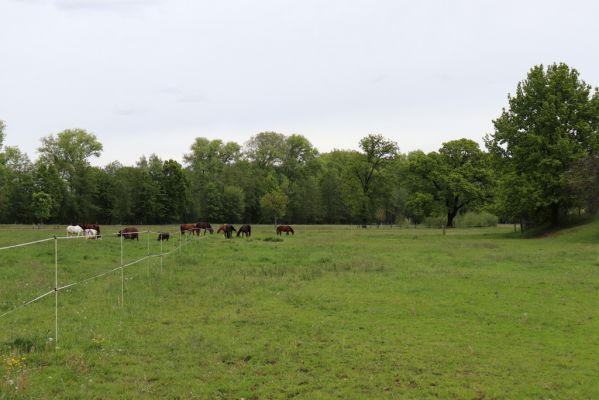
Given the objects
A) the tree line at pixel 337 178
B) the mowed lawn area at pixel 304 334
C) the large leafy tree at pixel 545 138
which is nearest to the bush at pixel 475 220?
the tree line at pixel 337 178

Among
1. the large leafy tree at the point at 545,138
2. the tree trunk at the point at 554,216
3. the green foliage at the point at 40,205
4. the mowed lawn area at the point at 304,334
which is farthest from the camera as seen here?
the green foliage at the point at 40,205

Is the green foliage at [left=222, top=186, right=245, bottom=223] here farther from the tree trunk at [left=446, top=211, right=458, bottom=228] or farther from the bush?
the bush

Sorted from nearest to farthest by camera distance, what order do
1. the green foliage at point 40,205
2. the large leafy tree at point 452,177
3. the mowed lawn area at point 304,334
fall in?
the mowed lawn area at point 304,334
the large leafy tree at point 452,177
the green foliage at point 40,205

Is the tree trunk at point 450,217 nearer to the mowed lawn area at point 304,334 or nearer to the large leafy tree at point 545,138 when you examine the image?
the large leafy tree at point 545,138

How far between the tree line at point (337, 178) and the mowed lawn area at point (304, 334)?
1110 inches

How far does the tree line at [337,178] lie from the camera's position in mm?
44844

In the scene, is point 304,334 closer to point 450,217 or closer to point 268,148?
point 450,217

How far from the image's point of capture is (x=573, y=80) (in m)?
46.0

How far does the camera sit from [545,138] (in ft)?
148

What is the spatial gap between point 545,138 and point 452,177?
85.4 feet

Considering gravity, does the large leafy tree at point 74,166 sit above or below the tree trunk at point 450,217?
above

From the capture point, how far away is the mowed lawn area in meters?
7.48

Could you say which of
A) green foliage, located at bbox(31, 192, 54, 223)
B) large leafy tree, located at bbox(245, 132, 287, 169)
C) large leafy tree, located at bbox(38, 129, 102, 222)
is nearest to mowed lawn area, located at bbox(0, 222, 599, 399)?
green foliage, located at bbox(31, 192, 54, 223)

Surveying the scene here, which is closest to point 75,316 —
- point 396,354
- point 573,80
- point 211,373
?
point 211,373
